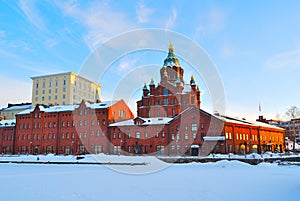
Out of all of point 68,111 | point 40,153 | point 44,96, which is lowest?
point 40,153

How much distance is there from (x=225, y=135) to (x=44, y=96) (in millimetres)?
69935

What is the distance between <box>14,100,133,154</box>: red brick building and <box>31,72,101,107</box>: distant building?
24.6 metres

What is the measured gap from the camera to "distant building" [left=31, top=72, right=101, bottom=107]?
98.8 metres

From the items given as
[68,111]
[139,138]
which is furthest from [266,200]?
[68,111]

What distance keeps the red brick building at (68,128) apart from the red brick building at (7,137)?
195 cm

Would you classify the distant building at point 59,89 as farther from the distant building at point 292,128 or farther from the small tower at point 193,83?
the distant building at point 292,128

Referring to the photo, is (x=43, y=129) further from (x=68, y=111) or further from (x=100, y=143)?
(x=100, y=143)

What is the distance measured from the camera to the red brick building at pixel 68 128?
66750 mm

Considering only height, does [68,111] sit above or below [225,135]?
above

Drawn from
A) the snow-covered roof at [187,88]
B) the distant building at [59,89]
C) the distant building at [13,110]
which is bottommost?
the distant building at [13,110]

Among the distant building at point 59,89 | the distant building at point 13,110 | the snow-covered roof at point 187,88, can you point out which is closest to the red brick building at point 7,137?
the distant building at point 59,89

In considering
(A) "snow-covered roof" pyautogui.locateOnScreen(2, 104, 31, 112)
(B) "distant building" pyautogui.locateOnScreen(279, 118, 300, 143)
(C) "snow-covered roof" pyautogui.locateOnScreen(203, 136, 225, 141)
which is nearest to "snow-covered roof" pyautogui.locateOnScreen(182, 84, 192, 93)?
(C) "snow-covered roof" pyautogui.locateOnScreen(203, 136, 225, 141)

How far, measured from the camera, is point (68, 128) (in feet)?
228

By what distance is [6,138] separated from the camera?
2985 inches
